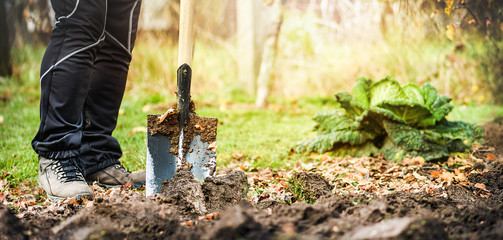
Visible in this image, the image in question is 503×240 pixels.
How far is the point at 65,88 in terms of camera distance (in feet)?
6.24

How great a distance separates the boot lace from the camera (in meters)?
1.94

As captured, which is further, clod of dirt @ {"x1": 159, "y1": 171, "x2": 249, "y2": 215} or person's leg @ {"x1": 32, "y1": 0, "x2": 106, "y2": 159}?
person's leg @ {"x1": 32, "y1": 0, "x2": 106, "y2": 159}

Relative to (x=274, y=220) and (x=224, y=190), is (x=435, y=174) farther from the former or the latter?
(x=274, y=220)

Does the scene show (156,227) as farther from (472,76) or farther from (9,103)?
(472,76)

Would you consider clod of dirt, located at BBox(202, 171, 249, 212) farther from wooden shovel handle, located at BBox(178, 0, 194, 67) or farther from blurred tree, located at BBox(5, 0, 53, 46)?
blurred tree, located at BBox(5, 0, 53, 46)

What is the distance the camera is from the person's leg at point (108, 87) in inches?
85.7

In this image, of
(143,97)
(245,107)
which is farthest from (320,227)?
(143,97)

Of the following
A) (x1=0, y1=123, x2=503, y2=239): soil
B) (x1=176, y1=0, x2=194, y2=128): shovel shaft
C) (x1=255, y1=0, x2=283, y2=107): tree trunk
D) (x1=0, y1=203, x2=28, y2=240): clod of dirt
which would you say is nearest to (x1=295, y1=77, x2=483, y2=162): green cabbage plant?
(x1=0, y1=123, x2=503, y2=239): soil

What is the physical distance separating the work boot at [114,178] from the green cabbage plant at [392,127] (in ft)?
4.08

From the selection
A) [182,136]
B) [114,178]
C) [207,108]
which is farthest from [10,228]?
[207,108]

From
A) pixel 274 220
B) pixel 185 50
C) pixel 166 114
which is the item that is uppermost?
pixel 185 50

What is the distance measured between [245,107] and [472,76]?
3.23 m

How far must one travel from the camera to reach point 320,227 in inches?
45.7

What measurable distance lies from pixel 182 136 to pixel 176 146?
0.18 feet
